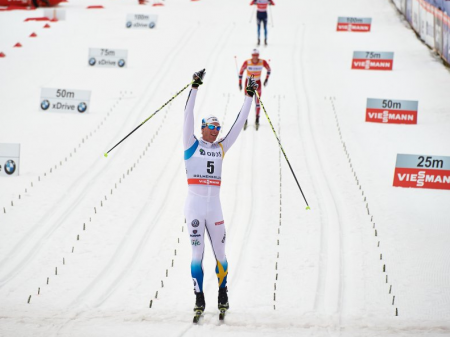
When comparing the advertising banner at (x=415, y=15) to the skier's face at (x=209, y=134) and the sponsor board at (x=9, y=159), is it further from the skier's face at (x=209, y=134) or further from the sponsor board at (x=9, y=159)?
the skier's face at (x=209, y=134)

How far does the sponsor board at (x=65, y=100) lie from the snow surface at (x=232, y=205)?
0.92ft

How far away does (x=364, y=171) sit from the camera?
513 inches

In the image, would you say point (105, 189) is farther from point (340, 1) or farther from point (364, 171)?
point (340, 1)

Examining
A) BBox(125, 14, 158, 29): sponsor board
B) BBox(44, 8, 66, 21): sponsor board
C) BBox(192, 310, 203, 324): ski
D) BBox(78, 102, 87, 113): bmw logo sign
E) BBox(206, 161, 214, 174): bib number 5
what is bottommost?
BBox(192, 310, 203, 324): ski

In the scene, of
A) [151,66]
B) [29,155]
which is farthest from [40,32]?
[29,155]

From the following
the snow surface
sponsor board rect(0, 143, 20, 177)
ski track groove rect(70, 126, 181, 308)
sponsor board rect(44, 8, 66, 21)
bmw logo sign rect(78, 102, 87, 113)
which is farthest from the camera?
sponsor board rect(44, 8, 66, 21)

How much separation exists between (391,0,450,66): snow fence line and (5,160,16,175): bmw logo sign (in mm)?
13268

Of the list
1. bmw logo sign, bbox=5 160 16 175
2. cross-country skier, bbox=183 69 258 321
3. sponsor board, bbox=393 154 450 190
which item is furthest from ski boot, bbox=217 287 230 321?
bmw logo sign, bbox=5 160 16 175

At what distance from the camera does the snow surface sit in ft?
24.6

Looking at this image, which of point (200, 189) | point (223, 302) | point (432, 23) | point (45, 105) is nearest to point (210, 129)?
point (200, 189)

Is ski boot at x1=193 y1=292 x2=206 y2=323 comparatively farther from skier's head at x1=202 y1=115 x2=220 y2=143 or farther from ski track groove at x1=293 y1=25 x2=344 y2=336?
skier's head at x1=202 y1=115 x2=220 y2=143

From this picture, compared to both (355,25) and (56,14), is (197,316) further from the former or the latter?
(56,14)

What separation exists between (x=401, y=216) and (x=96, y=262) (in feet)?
16.5

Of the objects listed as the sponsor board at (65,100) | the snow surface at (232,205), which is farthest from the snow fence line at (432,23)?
the sponsor board at (65,100)
